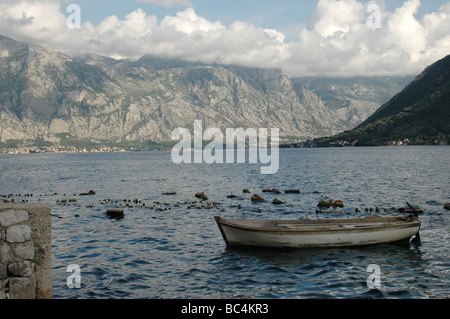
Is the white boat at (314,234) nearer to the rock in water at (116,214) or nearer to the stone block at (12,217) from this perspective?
the stone block at (12,217)

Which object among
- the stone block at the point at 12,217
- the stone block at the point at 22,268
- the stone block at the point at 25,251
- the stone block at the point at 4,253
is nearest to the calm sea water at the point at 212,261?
the stone block at the point at 22,268

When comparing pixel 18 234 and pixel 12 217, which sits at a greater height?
pixel 12 217

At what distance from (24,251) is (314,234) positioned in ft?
69.7

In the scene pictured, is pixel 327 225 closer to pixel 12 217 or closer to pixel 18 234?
pixel 18 234

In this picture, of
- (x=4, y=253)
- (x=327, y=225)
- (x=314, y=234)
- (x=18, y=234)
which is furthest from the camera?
(x=327, y=225)

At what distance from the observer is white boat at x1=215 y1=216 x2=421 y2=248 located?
2731 centimetres

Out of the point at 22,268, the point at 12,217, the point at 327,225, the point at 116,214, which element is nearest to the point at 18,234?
the point at 12,217

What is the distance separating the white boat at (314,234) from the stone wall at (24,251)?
18.0 m

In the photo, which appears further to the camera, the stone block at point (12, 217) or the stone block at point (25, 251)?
the stone block at point (25, 251)

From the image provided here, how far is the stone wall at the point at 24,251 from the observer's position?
406 inches

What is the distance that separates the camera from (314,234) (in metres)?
27.4

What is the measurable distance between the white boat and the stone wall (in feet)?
59.1
